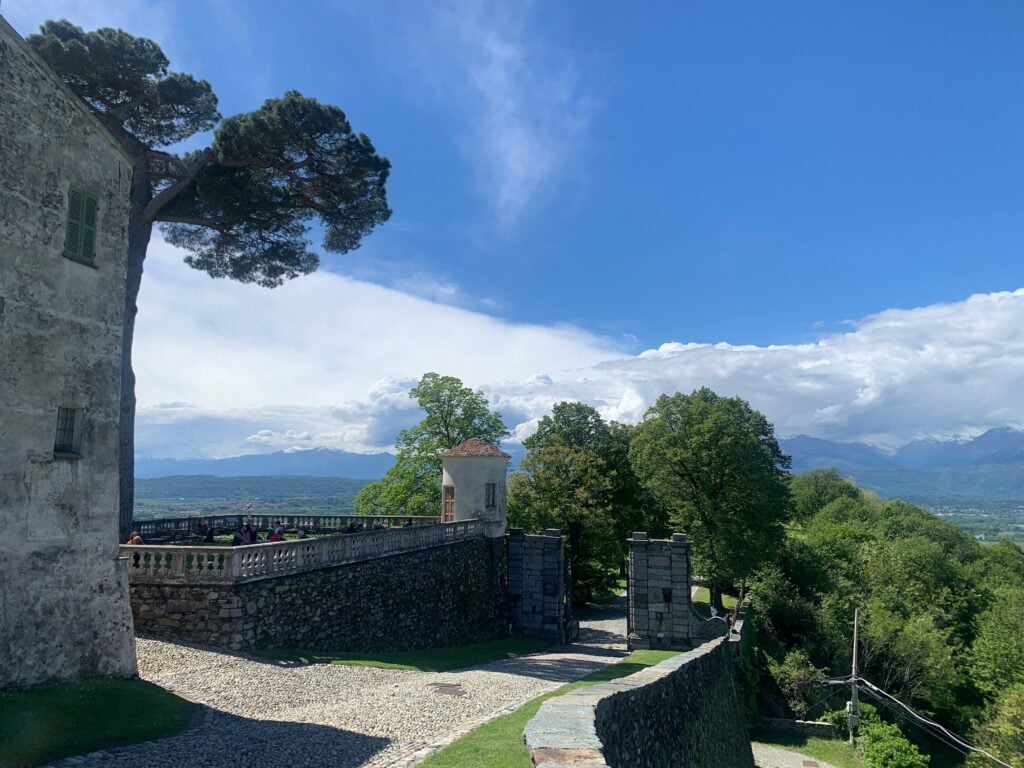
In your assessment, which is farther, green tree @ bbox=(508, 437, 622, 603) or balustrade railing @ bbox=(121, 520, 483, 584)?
green tree @ bbox=(508, 437, 622, 603)

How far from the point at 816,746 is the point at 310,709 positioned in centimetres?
2827

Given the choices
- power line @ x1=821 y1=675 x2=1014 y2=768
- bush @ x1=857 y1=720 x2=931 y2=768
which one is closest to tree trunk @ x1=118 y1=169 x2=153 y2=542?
bush @ x1=857 y1=720 x2=931 y2=768

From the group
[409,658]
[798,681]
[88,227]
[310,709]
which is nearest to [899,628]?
[798,681]

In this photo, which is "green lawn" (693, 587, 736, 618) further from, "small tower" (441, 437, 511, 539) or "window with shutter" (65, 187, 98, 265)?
"window with shutter" (65, 187, 98, 265)

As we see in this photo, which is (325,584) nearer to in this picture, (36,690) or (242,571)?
(242,571)

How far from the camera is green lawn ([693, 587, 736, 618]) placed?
1524 inches

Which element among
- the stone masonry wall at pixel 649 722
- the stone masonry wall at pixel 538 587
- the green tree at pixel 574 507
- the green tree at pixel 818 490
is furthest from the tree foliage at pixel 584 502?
the green tree at pixel 818 490

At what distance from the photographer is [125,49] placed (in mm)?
22344

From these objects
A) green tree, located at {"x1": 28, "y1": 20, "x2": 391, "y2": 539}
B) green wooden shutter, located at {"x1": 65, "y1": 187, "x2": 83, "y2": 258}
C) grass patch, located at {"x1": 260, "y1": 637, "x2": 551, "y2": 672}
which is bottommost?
grass patch, located at {"x1": 260, "y1": 637, "x2": 551, "y2": 672}

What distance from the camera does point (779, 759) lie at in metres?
28.2

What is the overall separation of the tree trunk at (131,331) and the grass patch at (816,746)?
2876 cm

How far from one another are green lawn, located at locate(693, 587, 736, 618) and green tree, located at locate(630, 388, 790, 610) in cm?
133

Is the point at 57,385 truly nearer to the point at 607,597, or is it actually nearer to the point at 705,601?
the point at 705,601

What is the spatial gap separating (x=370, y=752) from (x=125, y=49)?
23514 mm
